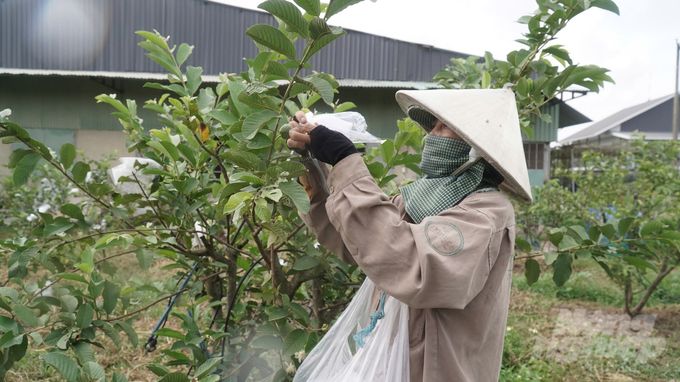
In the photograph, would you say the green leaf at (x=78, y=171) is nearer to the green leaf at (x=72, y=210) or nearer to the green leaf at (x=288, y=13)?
the green leaf at (x=72, y=210)

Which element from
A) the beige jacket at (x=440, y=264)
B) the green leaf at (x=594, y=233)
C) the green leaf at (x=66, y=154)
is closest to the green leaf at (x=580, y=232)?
the green leaf at (x=594, y=233)

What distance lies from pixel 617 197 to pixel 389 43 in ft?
17.5

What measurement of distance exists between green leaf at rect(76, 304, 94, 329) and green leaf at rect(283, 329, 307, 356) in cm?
59

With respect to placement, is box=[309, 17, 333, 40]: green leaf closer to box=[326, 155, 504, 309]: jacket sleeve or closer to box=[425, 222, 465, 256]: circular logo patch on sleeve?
box=[326, 155, 504, 309]: jacket sleeve

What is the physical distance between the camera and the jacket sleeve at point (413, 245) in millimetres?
987

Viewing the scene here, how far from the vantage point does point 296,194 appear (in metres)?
1.18

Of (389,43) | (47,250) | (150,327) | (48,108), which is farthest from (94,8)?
(47,250)

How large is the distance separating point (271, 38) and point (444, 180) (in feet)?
1.78

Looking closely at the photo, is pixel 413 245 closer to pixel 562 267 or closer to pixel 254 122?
pixel 254 122

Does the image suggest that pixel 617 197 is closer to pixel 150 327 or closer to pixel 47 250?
pixel 150 327

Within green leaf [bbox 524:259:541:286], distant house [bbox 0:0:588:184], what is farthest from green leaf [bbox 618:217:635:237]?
distant house [bbox 0:0:588:184]

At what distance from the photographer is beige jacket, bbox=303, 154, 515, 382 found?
3.27 ft

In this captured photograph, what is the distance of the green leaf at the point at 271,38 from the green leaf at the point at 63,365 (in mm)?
985

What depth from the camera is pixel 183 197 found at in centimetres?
166
